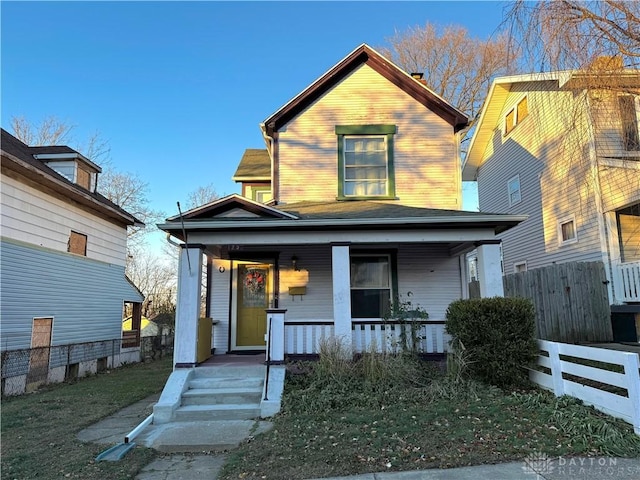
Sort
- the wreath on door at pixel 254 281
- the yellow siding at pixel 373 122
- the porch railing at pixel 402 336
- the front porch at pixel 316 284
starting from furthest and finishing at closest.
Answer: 1. the yellow siding at pixel 373 122
2. the wreath on door at pixel 254 281
3. the front porch at pixel 316 284
4. the porch railing at pixel 402 336

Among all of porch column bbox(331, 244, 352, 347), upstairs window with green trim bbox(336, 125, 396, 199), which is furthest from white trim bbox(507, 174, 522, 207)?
porch column bbox(331, 244, 352, 347)

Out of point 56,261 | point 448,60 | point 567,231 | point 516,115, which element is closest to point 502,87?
point 516,115

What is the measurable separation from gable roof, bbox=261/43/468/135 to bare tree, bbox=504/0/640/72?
366 centimetres

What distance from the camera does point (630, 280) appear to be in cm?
997

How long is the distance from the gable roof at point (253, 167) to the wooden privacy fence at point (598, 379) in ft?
26.8

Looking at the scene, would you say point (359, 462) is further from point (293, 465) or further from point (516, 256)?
point (516, 256)

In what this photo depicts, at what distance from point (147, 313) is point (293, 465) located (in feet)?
78.3

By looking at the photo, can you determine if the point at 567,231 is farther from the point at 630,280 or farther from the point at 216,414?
the point at 216,414

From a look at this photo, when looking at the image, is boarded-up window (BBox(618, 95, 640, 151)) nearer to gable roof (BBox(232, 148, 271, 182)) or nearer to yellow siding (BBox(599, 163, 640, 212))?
yellow siding (BBox(599, 163, 640, 212))

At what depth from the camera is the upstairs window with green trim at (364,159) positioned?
995 cm

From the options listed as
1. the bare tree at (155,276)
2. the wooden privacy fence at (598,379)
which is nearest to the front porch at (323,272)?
the wooden privacy fence at (598,379)

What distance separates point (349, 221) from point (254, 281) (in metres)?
3.25

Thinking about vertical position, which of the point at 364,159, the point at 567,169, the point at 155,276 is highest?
the point at 567,169

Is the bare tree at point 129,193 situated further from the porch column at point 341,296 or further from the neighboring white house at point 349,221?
the porch column at point 341,296
